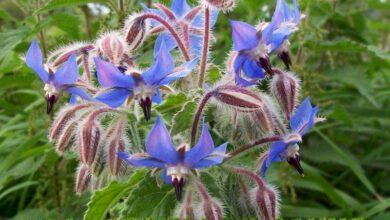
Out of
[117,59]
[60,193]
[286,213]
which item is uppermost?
[117,59]

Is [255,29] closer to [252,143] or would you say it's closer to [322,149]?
[252,143]

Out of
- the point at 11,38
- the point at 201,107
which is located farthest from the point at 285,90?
the point at 11,38

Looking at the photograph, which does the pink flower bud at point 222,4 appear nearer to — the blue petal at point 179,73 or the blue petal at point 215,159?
the blue petal at point 179,73

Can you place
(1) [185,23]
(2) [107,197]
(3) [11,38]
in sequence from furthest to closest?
(3) [11,38]
(1) [185,23]
(2) [107,197]

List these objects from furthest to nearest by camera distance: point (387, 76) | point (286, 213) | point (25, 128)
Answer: point (387, 76) → point (25, 128) → point (286, 213)

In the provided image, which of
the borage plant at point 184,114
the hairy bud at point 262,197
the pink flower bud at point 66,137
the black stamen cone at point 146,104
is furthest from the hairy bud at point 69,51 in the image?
the hairy bud at point 262,197

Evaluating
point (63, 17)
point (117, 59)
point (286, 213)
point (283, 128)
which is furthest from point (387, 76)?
point (117, 59)

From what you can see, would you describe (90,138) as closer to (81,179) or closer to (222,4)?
(81,179)
